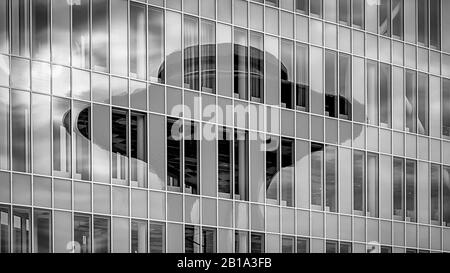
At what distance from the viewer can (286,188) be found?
5609 cm

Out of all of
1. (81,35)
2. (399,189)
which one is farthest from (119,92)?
(399,189)

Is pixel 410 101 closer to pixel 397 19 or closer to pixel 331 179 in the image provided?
pixel 397 19

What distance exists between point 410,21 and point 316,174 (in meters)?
10.3

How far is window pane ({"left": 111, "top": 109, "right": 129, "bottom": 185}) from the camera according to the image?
49719 mm

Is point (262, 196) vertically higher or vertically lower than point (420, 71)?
→ lower

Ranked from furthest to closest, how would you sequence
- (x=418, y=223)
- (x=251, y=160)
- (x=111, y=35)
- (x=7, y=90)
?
(x=418, y=223), (x=251, y=160), (x=111, y=35), (x=7, y=90)

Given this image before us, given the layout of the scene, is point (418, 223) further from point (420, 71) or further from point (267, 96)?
point (267, 96)

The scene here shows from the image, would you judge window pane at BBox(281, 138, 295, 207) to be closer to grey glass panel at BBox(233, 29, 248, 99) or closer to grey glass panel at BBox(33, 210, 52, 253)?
grey glass panel at BBox(233, 29, 248, 99)

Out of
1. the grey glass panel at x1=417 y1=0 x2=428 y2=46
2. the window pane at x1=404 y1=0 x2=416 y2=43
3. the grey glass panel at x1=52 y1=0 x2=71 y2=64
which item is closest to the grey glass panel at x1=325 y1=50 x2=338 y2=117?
the window pane at x1=404 y1=0 x2=416 y2=43

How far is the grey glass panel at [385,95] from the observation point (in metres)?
61.0
